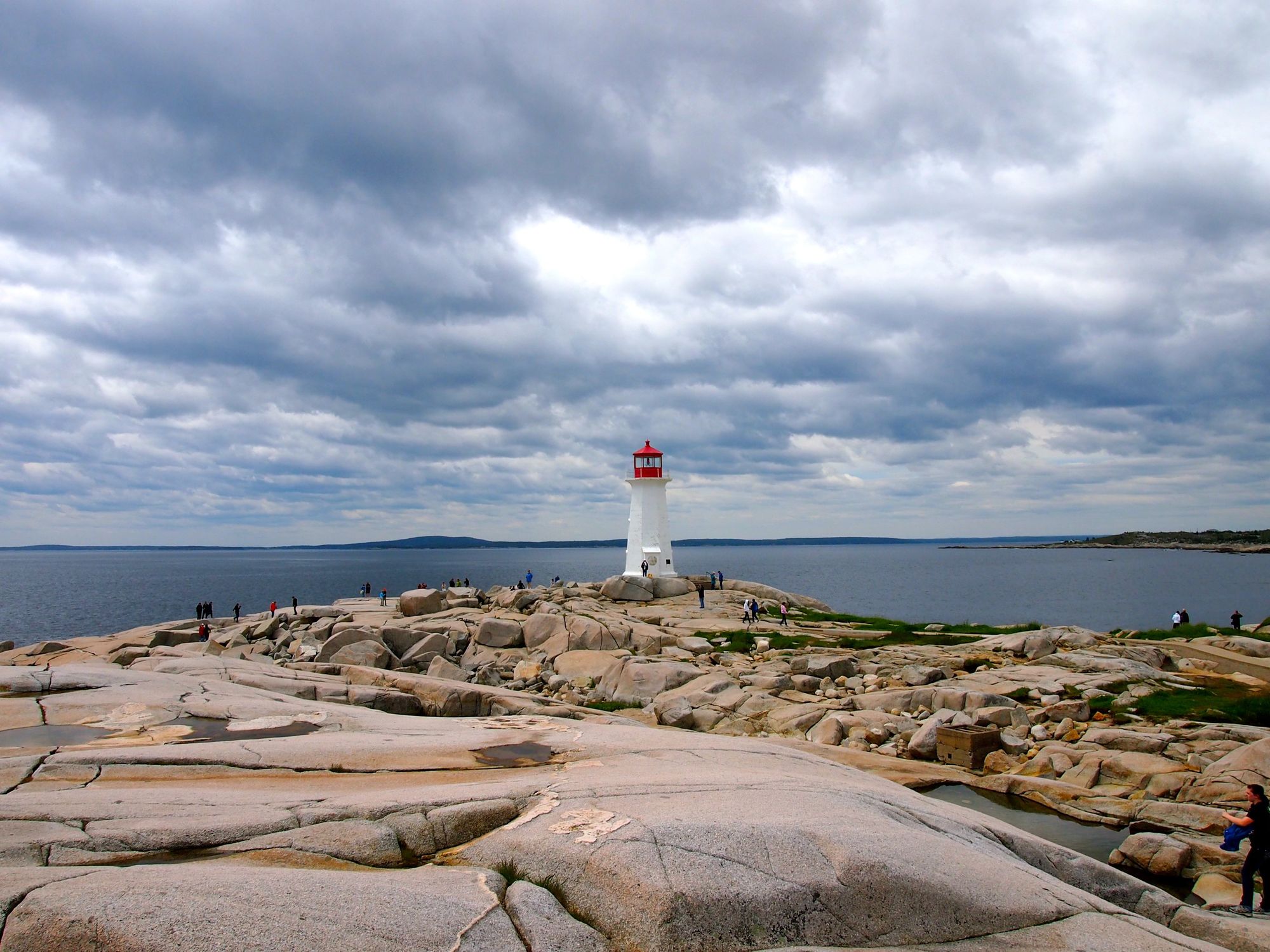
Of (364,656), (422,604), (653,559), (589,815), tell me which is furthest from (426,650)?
(589,815)

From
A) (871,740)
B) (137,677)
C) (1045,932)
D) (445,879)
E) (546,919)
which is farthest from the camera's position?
(871,740)

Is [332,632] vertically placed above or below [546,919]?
below

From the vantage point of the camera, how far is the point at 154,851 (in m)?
6.48

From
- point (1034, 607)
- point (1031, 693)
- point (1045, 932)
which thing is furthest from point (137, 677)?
point (1034, 607)

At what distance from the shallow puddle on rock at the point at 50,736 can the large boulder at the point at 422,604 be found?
92.2 ft

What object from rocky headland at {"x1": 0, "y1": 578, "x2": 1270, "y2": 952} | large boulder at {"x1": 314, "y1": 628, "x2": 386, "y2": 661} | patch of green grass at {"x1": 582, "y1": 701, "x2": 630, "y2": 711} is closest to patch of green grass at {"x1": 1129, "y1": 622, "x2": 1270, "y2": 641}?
rocky headland at {"x1": 0, "y1": 578, "x2": 1270, "y2": 952}

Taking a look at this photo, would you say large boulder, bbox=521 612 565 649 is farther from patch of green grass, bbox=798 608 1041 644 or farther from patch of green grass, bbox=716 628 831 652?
patch of green grass, bbox=798 608 1041 644

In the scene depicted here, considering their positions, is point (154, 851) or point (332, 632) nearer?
point (154, 851)

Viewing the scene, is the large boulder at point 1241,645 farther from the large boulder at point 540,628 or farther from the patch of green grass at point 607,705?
the large boulder at point 540,628

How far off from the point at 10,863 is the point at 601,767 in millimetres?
6069

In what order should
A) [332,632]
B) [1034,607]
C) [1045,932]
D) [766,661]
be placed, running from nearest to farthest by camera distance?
[1045,932], [766,661], [332,632], [1034,607]

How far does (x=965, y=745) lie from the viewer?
1764cm

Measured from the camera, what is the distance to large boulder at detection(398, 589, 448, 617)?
39534mm

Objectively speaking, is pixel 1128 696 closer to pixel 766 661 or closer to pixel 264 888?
pixel 766 661
